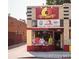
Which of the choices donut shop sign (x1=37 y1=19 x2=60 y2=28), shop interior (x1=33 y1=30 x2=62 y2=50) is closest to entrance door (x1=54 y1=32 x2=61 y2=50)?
shop interior (x1=33 y1=30 x2=62 y2=50)

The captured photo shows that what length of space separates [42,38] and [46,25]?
0.68 m

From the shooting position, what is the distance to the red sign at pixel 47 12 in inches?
500

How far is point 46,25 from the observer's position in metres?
12.8

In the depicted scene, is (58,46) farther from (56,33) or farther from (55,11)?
(55,11)

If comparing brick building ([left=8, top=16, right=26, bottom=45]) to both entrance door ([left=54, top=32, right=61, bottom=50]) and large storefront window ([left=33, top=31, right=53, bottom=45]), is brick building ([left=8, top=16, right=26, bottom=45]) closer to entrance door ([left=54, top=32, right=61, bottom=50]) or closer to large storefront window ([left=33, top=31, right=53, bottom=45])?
large storefront window ([left=33, top=31, right=53, bottom=45])

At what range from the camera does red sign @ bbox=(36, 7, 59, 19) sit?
12711 mm

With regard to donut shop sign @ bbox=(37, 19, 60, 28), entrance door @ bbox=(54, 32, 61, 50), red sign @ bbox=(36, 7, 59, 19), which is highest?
red sign @ bbox=(36, 7, 59, 19)

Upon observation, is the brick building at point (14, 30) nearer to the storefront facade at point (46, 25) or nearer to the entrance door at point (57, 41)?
the storefront facade at point (46, 25)

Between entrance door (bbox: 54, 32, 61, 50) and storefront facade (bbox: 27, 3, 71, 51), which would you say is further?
entrance door (bbox: 54, 32, 61, 50)

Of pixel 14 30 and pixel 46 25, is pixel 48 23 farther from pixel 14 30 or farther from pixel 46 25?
pixel 14 30

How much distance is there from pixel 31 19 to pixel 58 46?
200 centimetres
